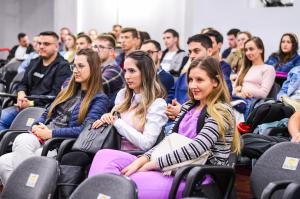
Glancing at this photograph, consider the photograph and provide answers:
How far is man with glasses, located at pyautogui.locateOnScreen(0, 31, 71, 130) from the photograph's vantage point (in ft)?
16.9

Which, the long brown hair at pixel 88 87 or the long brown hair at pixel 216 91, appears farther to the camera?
the long brown hair at pixel 88 87

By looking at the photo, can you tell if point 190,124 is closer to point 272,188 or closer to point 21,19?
point 272,188

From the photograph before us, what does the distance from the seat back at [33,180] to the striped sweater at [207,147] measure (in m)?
0.56

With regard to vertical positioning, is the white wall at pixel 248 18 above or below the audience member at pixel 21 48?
above

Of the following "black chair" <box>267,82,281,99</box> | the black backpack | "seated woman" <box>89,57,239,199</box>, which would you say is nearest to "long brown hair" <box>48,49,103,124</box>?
"seated woman" <box>89,57,239,199</box>

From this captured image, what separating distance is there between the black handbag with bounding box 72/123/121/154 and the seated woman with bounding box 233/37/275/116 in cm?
156

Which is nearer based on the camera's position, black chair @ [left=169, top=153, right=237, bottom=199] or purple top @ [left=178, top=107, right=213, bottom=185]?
black chair @ [left=169, top=153, right=237, bottom=199]

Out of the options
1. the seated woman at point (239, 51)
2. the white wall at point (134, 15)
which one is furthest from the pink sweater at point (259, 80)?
the white wall at point (134, 15)

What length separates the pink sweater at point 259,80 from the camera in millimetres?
4957

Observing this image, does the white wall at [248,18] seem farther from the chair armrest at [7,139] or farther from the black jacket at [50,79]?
the chair armrest at [7,139]

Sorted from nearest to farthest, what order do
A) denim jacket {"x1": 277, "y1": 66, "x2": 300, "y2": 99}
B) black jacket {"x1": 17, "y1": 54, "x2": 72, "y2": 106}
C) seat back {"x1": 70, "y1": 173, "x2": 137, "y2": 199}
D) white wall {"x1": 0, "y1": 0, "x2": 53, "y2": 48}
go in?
seat back {"x1": 70, "y1": 173, "x2": 137, "y2": 199}, denim jacket {"x1": 277, "y1": 66, "x2": 300, "y2": 99}, black jacket {"x1": 17, "y1": 54, "x2": 72, "y2": 106}, white wall {"x1": 0, "y1": 0, "x2": 53, "y2": 48}

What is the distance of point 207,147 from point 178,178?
0.26 meters

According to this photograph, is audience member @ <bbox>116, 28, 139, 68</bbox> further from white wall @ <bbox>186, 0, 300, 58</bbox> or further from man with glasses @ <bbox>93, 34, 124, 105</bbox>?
white wall @ <bbox>186, 0, 300, 58</bbox>

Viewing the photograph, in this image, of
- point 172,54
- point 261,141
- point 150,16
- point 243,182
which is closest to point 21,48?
point 150,16
